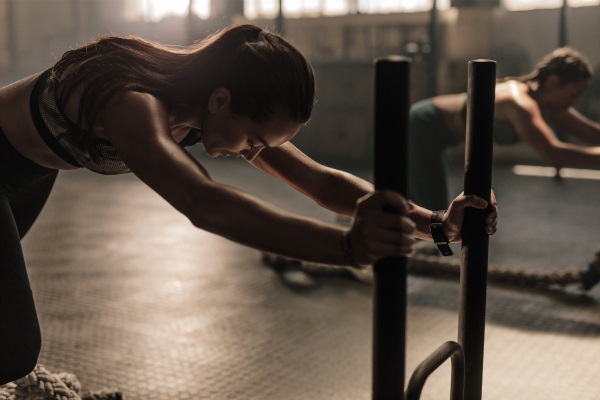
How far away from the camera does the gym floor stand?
218 cm

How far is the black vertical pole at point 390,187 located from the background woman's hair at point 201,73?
18cm

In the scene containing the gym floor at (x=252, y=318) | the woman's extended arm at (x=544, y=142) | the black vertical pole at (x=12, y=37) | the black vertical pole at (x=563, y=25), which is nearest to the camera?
the gym floor at (x=252, y=318)

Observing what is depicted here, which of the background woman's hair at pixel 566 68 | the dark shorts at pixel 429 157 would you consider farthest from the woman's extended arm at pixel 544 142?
the dark shorts at pixel 429 157

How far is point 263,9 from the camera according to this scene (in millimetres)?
8008

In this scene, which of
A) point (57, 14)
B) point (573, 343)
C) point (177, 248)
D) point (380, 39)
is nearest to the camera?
point (573, 343)

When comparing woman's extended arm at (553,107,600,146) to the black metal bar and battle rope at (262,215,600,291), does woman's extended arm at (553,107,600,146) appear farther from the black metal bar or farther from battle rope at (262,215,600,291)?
the black metal bar

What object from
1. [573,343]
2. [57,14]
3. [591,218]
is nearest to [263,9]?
[57,14]

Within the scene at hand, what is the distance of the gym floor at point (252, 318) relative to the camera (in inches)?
85.8

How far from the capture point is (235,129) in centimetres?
125

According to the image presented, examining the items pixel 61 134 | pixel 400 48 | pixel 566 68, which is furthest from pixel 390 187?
pixel 400 48

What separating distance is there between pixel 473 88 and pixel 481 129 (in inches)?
2.8

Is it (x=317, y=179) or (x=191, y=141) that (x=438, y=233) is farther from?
(x=191, y=141)

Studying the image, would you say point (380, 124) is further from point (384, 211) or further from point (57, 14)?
point (57, 14)

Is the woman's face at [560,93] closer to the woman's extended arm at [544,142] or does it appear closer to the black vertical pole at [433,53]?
the woman's extended arm at [544,142]
